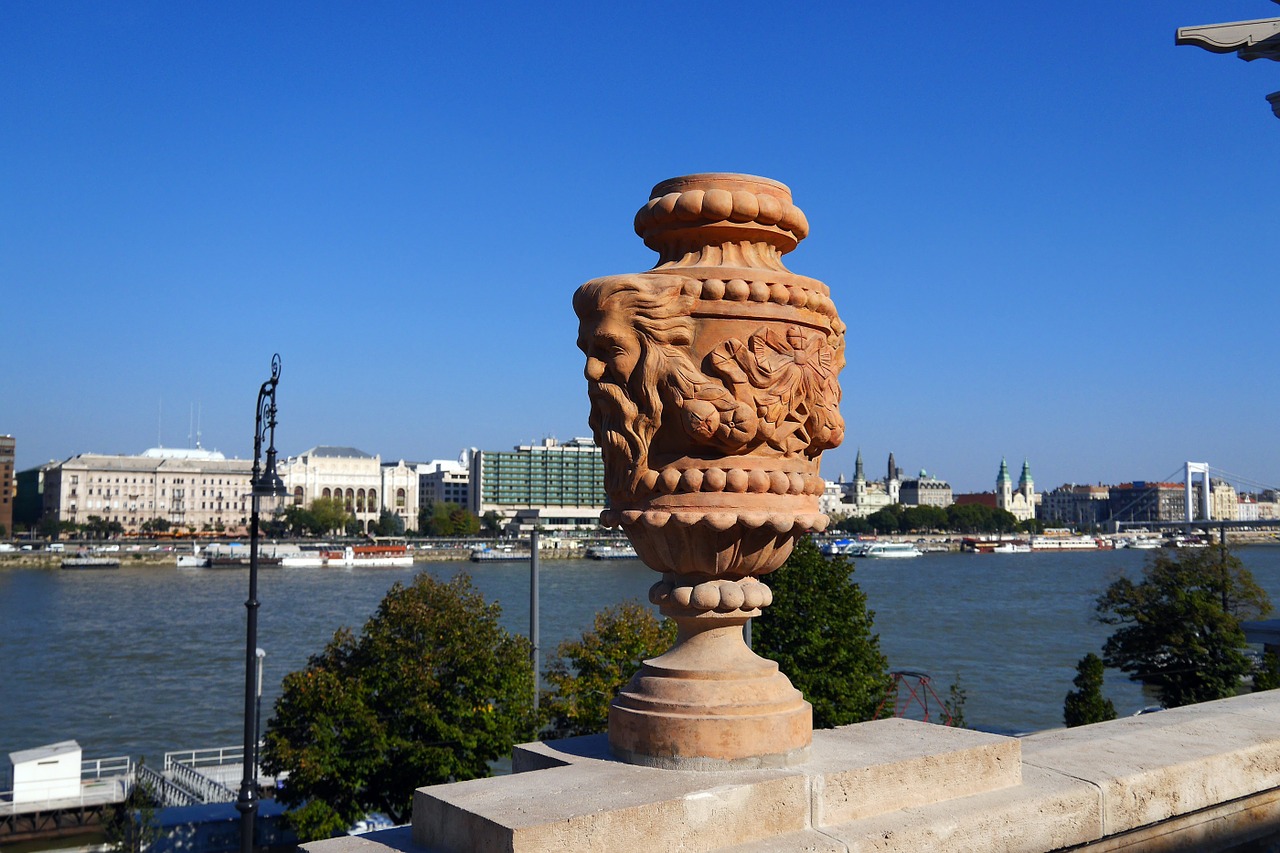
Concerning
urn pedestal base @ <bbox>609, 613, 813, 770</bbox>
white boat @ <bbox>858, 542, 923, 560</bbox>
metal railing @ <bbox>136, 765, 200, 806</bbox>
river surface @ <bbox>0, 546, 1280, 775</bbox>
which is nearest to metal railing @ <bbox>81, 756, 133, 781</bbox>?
river surface @ <bbox>0, 546, 1280, 775</bbox>

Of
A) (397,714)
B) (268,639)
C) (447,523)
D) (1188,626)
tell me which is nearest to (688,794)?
(397,714)

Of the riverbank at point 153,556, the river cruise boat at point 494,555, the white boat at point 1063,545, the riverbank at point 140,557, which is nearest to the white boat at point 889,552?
the riverbank at point 153,556

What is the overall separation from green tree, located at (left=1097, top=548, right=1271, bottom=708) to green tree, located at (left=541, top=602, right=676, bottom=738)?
35.2 ft

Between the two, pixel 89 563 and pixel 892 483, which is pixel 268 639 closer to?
pixel 89 563

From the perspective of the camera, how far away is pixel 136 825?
602 inches

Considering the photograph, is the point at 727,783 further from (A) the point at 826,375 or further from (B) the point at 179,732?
(B) the point at 179,732

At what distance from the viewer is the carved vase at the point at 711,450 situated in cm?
302

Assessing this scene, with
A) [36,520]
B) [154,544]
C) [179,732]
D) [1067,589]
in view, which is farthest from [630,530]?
[36,520]

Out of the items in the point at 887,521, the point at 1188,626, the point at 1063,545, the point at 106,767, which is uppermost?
the point at 887,521

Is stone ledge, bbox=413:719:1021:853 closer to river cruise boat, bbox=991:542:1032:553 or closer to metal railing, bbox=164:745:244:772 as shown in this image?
metal railing, bbox=164:745:244:772

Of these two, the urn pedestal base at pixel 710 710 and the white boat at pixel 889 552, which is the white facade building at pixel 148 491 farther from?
the urn pedestal base at pixel 710 710

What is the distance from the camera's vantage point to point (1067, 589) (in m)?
54.4

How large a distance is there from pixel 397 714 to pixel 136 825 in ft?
15.9

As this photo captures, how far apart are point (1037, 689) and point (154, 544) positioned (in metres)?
86.6
